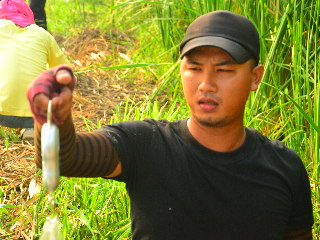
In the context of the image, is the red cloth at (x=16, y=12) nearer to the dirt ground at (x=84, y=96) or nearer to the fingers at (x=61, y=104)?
the dirt ground at (x=84, y=96)

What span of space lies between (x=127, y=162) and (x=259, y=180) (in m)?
0.42

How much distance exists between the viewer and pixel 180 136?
1.71 metres

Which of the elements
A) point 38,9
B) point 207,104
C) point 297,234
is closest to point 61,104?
point 207,104

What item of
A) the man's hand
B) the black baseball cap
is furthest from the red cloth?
the man's hand

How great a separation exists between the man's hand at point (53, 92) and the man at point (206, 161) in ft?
1.06

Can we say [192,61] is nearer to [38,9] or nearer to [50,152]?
[50,152]

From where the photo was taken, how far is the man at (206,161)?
1.63m

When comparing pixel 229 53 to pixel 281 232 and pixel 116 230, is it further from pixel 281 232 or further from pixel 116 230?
pixel 116 230

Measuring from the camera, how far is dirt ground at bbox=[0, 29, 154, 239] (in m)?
2.91

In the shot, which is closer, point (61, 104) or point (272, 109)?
point (61, 104)

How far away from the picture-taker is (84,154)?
1470 millimetres

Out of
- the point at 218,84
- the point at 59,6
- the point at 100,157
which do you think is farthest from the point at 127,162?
the point at 59,6

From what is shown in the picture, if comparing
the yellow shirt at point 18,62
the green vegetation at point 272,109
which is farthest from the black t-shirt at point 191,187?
the yellow shirt at point 18,62

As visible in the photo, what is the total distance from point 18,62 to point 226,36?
7.29 feet
